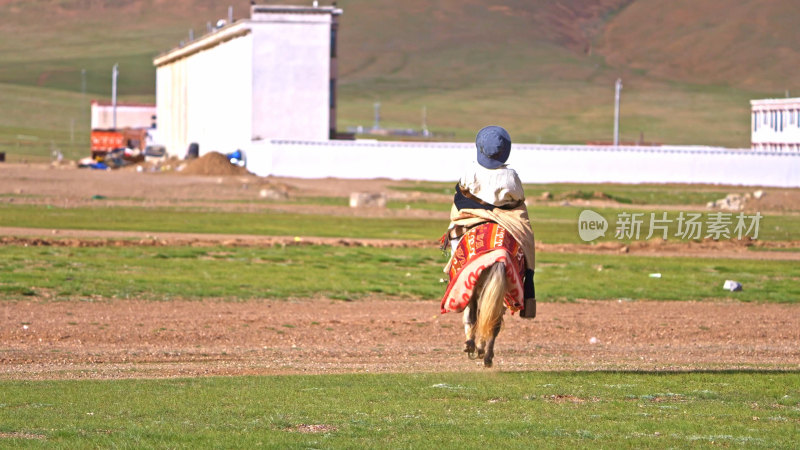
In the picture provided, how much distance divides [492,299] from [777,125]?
63469 millimetres

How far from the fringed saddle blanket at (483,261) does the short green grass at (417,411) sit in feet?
2.75

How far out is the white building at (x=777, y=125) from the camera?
6356cm

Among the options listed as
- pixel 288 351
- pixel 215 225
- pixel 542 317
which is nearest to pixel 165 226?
pixel 215 225

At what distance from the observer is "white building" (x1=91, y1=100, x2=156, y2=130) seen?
140 metres

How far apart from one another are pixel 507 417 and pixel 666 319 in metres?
12.5

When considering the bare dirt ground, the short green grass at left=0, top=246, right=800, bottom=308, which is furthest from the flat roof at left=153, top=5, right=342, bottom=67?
the bare dirt ground

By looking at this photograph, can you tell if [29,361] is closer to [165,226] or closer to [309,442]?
[309,442]

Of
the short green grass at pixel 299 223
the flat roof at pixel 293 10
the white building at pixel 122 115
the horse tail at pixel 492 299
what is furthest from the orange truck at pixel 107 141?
the horse tail at pixel 492 299

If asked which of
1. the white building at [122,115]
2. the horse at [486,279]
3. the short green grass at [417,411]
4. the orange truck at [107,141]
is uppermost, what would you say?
the white building at [122,115]

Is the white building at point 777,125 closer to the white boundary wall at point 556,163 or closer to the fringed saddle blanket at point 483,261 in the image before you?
the white boundary wall at point 556,163

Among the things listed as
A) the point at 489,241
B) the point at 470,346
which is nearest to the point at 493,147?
the point at 489,241

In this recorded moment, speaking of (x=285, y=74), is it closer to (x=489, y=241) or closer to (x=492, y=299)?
(x=489, y=241)

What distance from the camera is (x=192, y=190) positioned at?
6134cm

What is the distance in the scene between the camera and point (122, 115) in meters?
142
